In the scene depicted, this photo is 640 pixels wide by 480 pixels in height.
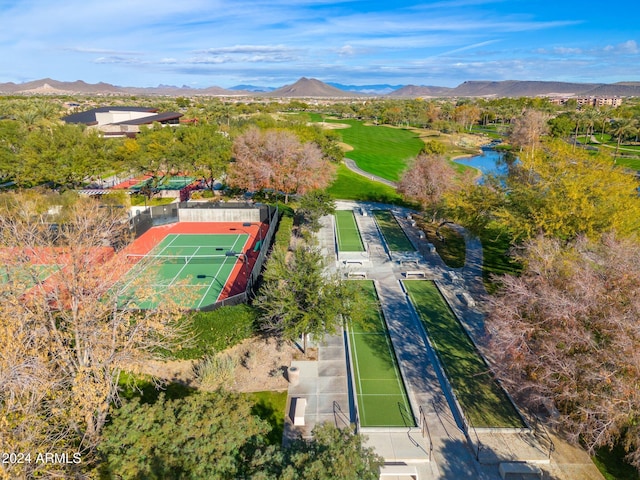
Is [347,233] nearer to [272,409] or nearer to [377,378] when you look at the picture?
[377,378]

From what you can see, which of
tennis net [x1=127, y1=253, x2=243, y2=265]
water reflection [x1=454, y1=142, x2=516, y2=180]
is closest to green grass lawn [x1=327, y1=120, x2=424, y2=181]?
water reflection [x1=454, y1=142, x2=516, y2=180]

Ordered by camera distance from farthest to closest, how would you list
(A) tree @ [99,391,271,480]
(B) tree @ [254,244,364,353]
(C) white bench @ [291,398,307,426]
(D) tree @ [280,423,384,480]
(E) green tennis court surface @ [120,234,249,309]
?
(E) green tennis court surface @ [120,234,249,309] < (B) tree @ [254,244,364,353] < (C) white bench @ [291,398,307,426] < (A) tree @ [99,391,271,480] < (D) tree @ [280,423,384,480]

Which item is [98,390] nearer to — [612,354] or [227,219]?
[612,354]

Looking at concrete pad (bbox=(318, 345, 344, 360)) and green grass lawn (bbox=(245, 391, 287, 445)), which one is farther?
concrete pad (bbox=(318, 345, 344, 360))

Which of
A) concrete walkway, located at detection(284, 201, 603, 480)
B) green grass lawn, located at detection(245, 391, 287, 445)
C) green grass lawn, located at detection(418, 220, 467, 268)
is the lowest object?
green grass lawn, located at detection(245, 391, 287, 445)

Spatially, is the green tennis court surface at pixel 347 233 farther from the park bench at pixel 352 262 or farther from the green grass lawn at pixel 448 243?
the green grass lawn at pixel 448 243

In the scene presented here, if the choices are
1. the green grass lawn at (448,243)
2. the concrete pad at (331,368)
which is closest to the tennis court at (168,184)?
the green grass lawn at (448,243)

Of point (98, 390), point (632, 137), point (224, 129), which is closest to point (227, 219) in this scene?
point (98, 390)

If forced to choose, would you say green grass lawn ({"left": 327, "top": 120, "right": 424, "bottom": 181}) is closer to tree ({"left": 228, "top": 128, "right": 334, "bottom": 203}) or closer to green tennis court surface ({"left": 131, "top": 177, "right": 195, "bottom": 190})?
tree ({"left": 228, "top": 128, "right": 334, "bottom": 203})
